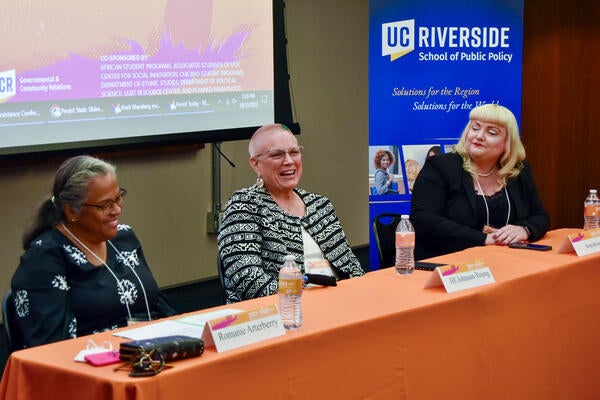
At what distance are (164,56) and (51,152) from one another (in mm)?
866

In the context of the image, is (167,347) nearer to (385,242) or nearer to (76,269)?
(76,269)

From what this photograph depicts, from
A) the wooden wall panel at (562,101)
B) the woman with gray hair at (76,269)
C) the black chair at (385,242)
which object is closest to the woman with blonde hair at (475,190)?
the black chair at (385,242)

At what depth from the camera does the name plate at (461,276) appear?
A: 2.82 meters

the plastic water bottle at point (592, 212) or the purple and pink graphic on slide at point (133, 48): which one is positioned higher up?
the purple and pink graphic on slide at point (133, 48)

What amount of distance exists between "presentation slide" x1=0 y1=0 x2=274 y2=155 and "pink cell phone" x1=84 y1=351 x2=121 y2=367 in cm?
242

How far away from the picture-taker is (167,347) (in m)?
2.03

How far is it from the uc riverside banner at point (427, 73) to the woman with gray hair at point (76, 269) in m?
2.70

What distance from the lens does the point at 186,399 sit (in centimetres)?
200

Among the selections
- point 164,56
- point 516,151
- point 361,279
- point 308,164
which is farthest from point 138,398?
point 308,164

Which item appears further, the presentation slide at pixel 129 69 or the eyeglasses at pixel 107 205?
the presentation slide at pixel 129 69

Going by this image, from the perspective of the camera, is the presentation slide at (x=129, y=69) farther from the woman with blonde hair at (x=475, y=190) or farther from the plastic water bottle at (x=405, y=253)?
the plastic water bottle at (x=405, y=253)


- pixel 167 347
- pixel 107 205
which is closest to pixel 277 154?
pixel 107 205

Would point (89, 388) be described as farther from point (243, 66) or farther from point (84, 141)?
point (243, 66)

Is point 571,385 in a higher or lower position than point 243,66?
lower
